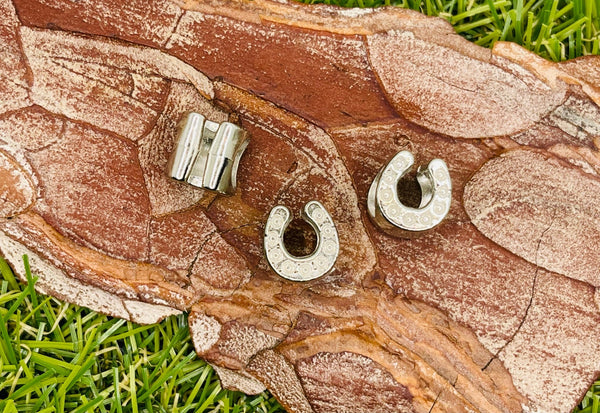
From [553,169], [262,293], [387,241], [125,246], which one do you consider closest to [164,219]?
[125,246]

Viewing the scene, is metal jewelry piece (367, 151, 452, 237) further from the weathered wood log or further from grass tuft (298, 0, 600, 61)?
grass tuft (298, 0, 600, 61)

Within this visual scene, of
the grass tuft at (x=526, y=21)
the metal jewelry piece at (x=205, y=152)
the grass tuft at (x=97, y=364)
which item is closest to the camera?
the metal jewelry piece at (x=205, y=152)

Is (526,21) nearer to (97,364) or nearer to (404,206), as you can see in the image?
(404,206)

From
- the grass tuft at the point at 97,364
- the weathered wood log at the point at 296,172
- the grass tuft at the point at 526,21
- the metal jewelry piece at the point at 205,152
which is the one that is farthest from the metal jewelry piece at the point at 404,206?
the grass tuft at the point at 97,364

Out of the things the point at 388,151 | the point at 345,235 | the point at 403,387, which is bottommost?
the point at 403,387

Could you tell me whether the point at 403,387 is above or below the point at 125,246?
below

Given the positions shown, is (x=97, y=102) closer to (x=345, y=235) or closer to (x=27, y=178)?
(x=27, y=178)

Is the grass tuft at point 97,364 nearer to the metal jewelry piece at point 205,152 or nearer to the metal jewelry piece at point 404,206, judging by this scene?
the metal jewelry piece at point 205,152
